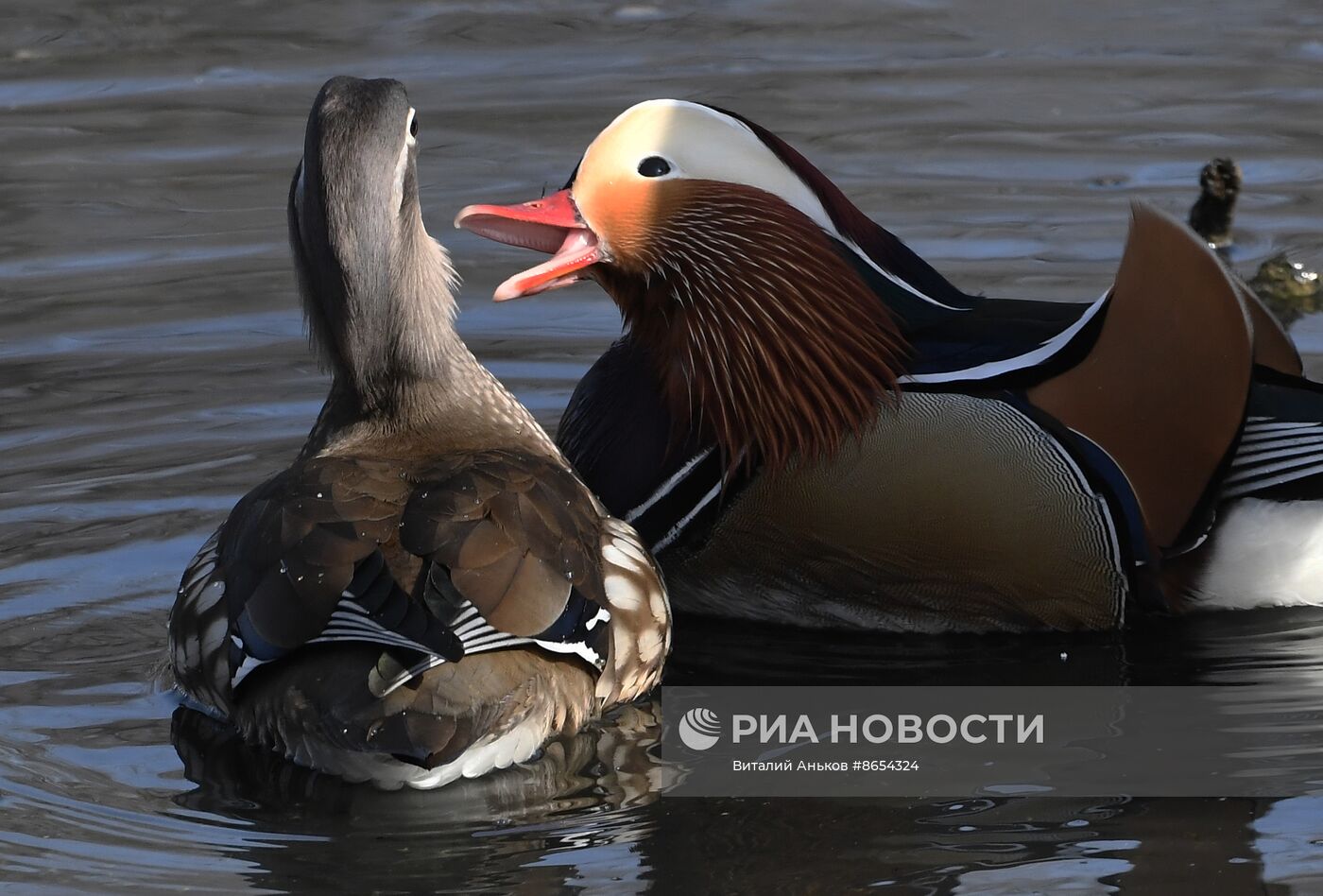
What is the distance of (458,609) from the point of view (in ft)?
14.2

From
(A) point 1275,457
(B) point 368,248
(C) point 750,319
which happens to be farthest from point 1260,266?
(B) point 368,248

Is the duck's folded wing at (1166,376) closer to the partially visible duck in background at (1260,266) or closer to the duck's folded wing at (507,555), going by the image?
the duck's folded wing at (507,555)

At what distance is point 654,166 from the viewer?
5.49 meters

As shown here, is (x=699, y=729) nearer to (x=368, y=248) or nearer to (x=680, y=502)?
(x=680, y=502)

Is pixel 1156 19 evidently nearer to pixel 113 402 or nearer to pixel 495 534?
pixel 113 402

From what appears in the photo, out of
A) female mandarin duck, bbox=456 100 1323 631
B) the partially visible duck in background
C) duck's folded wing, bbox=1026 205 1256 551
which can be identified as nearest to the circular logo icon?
female mandarin duck, bbox=456 100 1323 631

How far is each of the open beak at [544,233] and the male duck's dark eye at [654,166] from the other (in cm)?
22

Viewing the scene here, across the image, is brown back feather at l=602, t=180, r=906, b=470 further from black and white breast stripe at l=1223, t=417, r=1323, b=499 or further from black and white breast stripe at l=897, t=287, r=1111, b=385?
black and white breast stripe at l=1223, t=417, r=1323, b=499

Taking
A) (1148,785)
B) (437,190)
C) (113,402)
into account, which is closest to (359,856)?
(1148,785)

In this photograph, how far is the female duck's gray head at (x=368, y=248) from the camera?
488 cm

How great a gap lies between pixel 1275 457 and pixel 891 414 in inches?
38.2

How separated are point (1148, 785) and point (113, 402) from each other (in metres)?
3.92

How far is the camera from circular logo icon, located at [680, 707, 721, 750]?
4.96 metres

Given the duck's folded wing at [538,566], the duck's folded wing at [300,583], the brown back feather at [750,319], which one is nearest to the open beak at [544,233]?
the brown back feather at [750,319]
